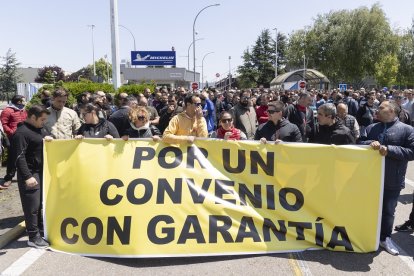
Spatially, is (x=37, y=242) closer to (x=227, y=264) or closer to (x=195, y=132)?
(x=227, y=264)

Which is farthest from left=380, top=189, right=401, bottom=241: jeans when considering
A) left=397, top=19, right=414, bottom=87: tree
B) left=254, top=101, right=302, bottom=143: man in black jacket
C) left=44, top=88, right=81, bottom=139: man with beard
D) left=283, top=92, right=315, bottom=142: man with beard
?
left=397, top=19, right=414, bottom=87: tree

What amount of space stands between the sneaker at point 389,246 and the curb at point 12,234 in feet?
15.1

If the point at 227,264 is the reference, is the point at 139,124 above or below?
above

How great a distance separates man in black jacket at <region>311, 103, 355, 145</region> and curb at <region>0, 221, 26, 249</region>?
13.8 feet

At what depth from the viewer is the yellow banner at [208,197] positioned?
443cm

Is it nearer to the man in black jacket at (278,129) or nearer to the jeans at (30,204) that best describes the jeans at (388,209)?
the man in black jacket at (278,129)

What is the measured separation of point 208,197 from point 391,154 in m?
2.14

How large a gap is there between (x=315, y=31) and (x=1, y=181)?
145 ft

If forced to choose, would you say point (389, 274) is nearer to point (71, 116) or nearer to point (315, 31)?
point (71, 116)

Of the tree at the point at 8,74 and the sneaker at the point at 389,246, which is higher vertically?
the tree at the point at 8,74

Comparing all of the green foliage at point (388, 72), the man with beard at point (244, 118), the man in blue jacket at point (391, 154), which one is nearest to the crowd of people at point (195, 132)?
the man in blue jacket at point (391, 154)

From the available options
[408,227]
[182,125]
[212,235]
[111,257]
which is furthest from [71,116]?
[408,227]

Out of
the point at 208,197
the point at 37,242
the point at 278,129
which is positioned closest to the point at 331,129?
the point at 278,129

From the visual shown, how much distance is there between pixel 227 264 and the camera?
167 inches
